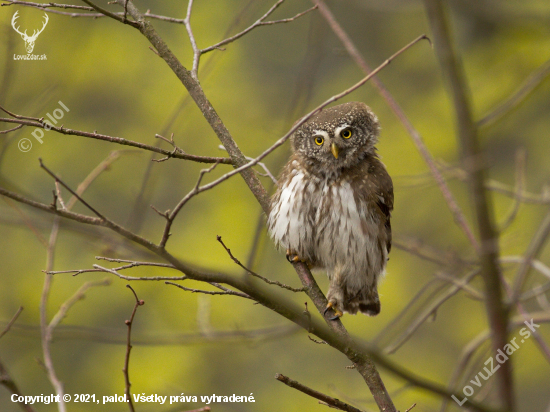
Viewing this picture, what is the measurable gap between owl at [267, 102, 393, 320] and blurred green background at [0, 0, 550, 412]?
4210 mm

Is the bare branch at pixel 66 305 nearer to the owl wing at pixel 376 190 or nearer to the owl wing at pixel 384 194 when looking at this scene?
the owl wing at pixel 376 190

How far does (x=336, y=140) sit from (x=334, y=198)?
0.43m

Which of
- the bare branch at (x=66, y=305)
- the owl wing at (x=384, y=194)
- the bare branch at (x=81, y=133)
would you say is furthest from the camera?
the owl wing at (x=384, y=194)

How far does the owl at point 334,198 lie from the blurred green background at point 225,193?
4.21m

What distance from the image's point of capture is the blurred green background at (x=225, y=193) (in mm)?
8805

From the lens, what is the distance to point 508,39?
927 cm

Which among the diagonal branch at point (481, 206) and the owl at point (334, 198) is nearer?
the diagonal branch at point (481, 206)

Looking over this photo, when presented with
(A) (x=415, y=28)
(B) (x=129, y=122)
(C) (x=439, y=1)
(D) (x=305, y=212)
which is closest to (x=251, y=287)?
(C) (x=439, y=1)

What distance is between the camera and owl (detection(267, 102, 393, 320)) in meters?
4.12

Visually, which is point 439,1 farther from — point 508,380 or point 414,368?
point 414,368

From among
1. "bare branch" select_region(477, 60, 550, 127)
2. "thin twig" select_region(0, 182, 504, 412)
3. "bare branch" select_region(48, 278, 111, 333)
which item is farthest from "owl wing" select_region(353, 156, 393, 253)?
"bare branch" select_region(48, 278, 111, 333)

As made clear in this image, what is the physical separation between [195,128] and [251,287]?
843cm

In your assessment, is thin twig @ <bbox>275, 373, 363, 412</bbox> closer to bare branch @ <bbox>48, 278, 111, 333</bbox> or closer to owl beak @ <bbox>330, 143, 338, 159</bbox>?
bare branch @ <bbox>48, 278, 111, 333</bbox>

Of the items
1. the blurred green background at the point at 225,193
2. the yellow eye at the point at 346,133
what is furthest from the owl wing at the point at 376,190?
the blurred green background at the point at 225,193
